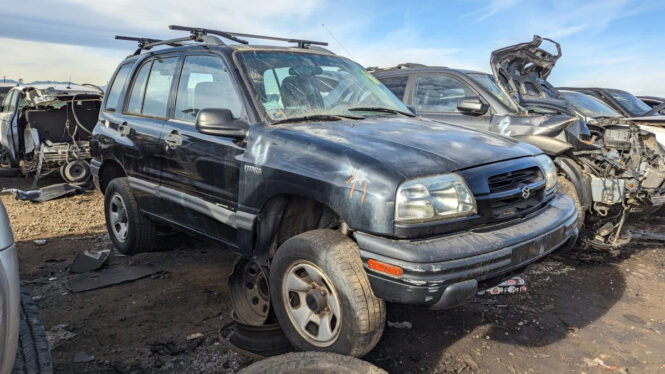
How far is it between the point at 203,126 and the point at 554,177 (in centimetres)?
233

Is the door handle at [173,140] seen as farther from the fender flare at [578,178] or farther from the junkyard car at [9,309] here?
the fender flare at [578,178]

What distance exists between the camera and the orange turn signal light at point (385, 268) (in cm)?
219

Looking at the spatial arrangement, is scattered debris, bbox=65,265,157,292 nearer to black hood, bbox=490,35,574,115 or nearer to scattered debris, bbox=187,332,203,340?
scattered debris, bbox=187,332,203,340

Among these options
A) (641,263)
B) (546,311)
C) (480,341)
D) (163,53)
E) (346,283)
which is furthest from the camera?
(641,263)

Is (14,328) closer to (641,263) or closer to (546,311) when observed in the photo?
(546,311)

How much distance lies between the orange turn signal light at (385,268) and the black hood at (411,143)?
45 cm

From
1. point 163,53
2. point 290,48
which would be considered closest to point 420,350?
Result: point 290,48

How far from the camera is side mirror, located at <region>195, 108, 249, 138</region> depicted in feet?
9.43

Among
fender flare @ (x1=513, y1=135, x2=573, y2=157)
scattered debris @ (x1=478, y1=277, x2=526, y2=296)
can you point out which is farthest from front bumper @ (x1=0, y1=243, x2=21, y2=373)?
fender flare @ (x1=513, y1=135, x2=573, y2=157)

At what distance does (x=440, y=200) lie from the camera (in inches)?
91.8

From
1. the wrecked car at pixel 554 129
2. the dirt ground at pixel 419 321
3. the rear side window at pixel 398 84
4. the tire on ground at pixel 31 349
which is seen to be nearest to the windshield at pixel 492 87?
the wrecked car at pixel 554 129

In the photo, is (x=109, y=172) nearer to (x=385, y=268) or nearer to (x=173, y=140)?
(x=173, y=140)

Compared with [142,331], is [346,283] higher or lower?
higher

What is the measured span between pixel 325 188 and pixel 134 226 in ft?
8.56
